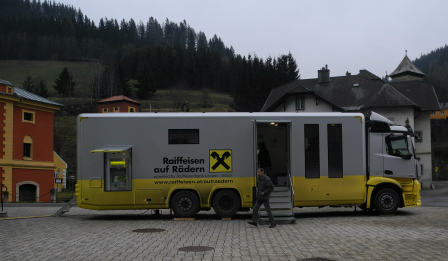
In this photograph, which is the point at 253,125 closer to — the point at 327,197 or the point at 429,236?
the point at 327,197

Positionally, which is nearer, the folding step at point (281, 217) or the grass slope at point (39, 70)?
the folding step at point (281, 217)

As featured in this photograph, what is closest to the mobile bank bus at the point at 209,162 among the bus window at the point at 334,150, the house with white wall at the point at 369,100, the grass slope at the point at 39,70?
the bus window at the point at 334,150

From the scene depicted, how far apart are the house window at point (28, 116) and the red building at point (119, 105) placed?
1882 inches

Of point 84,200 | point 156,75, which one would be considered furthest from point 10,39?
point 84,200

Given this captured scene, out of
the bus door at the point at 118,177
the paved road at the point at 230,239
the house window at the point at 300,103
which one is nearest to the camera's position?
the paved road at the point at 230,239

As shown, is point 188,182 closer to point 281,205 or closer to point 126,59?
point 281,205

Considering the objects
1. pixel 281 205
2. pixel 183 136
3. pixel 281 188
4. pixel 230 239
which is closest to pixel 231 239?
pixel 230 239

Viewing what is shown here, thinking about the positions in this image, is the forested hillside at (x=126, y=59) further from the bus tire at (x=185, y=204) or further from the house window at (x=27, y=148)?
the bus tire at (x=185, y=204)

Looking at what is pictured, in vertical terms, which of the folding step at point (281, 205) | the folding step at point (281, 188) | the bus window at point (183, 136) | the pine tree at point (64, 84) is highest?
the pine tree at point (64, 84)

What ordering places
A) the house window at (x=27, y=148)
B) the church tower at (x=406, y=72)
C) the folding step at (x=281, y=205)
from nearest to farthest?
the folding step at (x=281, y=205) → the house window at (x=27, y=148) → the church tower at (x=406, y=72)

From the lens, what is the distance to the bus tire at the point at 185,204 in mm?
15234

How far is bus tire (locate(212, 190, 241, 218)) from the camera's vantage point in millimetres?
15250

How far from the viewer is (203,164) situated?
15375 mm

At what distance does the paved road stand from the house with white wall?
32.3 metres
